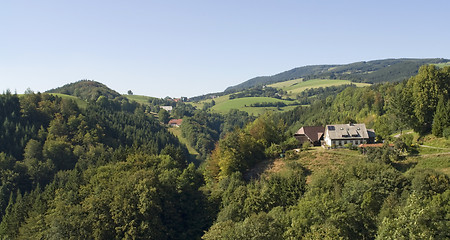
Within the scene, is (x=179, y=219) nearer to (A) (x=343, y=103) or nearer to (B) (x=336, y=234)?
(B) (x=336, y=234)

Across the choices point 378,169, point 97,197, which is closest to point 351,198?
point 378,169

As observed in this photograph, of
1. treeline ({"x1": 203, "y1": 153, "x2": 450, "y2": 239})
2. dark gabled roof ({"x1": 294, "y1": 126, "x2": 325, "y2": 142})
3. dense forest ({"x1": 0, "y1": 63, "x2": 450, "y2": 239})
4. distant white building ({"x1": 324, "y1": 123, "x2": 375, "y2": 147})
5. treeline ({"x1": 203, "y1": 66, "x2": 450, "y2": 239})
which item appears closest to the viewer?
treeline ({"x1": 203, "y1": 153, "x2": 450, "y2": 239})

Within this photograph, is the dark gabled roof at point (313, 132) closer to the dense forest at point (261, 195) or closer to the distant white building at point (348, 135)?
the dense forest at point (261, 195)

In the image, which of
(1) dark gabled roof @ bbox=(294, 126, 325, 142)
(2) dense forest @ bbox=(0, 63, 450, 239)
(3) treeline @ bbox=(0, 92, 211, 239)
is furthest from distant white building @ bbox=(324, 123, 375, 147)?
(3) treeline @ bbox=(0, 92, 211, 239)

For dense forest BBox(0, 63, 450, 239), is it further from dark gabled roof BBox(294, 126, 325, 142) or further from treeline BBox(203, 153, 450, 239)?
dark gabled roof BBox(294, 126, 325, 142)

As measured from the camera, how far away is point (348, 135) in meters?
76.4

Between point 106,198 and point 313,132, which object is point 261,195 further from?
point 313,132

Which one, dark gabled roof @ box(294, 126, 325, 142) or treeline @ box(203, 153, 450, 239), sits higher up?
dark gabled roof @ box(294, 126, 325, 142)

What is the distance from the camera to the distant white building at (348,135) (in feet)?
249

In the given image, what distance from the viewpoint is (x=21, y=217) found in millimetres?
71188

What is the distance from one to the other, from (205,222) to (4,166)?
73.9 metres

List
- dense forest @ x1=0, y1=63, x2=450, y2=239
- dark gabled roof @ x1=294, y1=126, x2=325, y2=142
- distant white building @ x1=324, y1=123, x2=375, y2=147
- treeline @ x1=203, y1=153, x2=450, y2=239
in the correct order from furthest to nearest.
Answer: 1. dark gabled roof @ x1=294, y1=126, x2=325, y2=142
2. distant white building @ x1=324, y1=123, x2=375, y2=147
3. dense forest @ x1=0, y1=63, x2=450, y2=239
4. treeline @ x1=203, y1=153, x2=450, y2=239

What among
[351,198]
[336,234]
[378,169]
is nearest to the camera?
[336,234]

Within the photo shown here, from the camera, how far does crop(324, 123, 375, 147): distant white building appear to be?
76.0 metres
